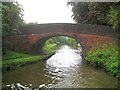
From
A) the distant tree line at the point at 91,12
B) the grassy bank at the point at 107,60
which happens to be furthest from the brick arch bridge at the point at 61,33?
the distant tree line at the point at 91,12

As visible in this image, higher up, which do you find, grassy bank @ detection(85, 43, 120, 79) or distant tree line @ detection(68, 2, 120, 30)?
distant tree line @ detection(68, 2, 120, 30)

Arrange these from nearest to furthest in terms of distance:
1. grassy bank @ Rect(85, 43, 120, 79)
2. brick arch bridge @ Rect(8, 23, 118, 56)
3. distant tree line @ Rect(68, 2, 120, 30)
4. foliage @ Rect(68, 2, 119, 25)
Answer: grassy bank @ Rect(85, 43, 120, 79)
distant tree line @ Rect(68, 2, 120, 30)
brick arch bridge @ Rect(8, 23, 118, 56)
foliage @ Rect(68, 2, 119, 25)

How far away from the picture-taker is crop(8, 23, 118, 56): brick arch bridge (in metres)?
22.7

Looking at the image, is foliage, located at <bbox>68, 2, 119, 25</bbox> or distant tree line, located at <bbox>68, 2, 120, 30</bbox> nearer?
distant tree line, located at <bbox>68, 2, 120, 30</bbox>

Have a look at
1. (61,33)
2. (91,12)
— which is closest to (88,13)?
(91,12)

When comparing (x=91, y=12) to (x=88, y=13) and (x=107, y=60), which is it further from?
(x=107, y=60)

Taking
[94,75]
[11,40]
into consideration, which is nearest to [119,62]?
[94,75]

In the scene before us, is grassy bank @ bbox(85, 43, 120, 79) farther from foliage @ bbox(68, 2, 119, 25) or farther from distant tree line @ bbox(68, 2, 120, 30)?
foliage @ bbox(68, 2, 119, 25)

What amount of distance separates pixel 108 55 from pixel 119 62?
3.77 m

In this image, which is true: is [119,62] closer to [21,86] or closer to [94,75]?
[94,75]

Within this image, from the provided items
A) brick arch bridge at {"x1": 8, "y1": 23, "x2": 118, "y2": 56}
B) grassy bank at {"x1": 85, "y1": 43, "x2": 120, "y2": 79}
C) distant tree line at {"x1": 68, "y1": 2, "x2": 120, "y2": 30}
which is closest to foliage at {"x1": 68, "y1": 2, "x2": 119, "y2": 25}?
distant tree line at {"x1": 68, "y1": 2, "x2": 120, "y2": 30}

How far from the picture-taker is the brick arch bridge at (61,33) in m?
22.7

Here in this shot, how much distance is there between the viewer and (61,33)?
25.3 m

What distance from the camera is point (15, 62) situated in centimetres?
1756
